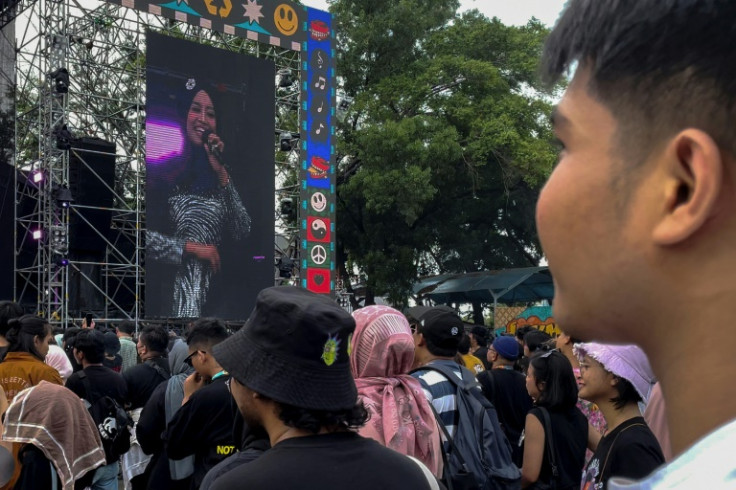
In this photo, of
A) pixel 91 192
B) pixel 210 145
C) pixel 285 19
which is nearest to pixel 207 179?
pixel 210 145

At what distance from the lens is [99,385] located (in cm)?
479

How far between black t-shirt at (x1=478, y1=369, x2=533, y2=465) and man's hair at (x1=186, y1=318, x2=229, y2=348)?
6.15 feet

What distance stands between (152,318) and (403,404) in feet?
37.7

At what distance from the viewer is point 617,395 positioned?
2.99 metres

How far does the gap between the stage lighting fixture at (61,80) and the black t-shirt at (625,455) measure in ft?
39.4

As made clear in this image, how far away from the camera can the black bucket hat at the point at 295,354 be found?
6.07 ft

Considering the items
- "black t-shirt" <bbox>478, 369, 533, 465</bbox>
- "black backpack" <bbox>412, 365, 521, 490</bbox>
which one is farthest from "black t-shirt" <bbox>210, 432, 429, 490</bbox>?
"black t-shirt" <bbox>478, 369, 533, 465</bbox>

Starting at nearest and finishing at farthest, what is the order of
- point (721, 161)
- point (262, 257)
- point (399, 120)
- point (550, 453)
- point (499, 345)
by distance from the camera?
point (721, 161) < point (550, 453) < point (499, 345) < point (262, 257) < point (399, 120)

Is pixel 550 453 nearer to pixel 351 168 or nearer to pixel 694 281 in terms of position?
pixel 694 281

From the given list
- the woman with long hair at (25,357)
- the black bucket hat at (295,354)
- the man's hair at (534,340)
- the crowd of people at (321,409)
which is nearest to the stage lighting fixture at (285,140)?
the man's hair at (534,340)

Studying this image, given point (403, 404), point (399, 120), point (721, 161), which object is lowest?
point (403, 404)

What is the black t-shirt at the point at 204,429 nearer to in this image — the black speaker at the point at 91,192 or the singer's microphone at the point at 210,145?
the singer's microphone at the point at 210,145

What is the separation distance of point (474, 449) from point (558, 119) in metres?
2.86

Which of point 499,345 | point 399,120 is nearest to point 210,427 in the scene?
point 499,345
